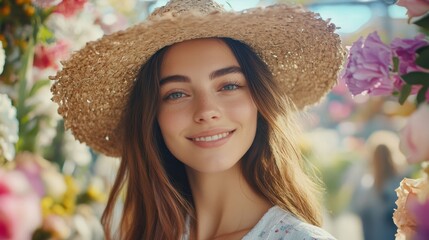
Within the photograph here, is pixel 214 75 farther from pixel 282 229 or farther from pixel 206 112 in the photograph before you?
pixel 282 229

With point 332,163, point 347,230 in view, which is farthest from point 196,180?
point 332,163

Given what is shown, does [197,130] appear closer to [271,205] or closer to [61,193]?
[271,205]

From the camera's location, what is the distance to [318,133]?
6.58 metres

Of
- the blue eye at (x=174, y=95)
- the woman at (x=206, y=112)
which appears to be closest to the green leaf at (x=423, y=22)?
the woman at (x=206, y=112)

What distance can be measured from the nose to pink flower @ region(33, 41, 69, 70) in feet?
1.93

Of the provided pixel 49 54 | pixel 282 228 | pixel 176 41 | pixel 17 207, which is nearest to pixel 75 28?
pixel 49 54

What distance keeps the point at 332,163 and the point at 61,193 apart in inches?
152

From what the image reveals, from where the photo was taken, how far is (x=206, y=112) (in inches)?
68.4

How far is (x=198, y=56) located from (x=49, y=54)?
1.94ft

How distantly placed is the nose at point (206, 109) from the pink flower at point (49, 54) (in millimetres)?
588

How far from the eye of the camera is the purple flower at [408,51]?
0.89 metres

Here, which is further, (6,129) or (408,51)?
(6,129)

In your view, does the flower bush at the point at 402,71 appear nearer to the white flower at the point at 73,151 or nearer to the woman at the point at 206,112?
the woman at the point at 206,112

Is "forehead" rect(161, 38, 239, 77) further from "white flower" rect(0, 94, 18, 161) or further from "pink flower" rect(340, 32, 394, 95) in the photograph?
"pink flower" rect(340, 32, 394, 95)
